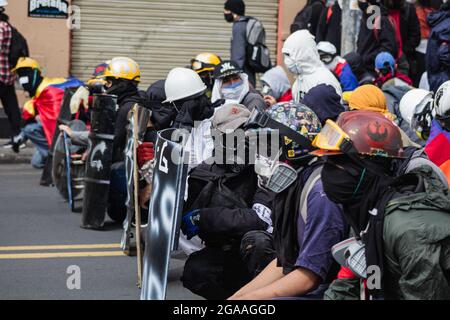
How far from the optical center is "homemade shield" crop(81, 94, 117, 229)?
27.5ft

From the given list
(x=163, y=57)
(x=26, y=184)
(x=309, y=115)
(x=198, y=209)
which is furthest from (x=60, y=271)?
(x=163, y=57)

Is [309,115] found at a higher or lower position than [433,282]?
higher

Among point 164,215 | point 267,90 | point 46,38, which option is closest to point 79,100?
point 267,90

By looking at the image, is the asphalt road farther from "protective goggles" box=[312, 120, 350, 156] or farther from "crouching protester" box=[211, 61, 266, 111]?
"protective goggles" box=[312, 120, 350, 156]

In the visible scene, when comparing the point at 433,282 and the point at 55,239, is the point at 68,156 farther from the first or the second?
the point at 433,282

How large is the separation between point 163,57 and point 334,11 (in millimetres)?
4056

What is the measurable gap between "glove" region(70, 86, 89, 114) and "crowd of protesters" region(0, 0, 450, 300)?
0.06 ft

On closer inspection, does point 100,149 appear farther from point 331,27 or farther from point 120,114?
point 331,27

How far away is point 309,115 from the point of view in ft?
15.4

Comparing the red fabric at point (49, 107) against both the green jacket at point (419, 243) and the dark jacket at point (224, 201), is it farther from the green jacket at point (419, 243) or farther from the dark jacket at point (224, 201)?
the green jacket at point (419, 243)

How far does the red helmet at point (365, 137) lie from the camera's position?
3.80 metres

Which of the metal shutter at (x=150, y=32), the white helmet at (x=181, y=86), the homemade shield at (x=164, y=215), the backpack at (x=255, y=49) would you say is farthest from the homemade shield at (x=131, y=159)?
the metal shutter at (x=150, y=32)

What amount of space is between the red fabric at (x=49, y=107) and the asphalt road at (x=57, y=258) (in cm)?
132

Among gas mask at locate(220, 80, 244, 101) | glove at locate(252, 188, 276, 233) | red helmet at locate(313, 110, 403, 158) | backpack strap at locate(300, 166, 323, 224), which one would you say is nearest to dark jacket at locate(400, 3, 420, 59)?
gas mask at locate(220, 80, 244, 101)
